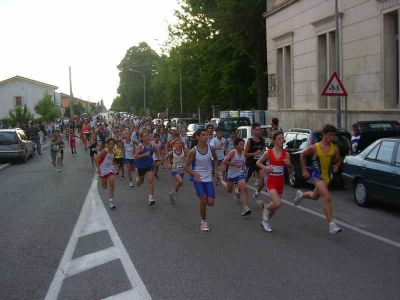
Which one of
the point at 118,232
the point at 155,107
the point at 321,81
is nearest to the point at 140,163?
the point at 118,232

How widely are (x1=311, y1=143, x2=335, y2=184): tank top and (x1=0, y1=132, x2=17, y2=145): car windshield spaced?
2042cm

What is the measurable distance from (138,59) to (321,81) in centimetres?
7300

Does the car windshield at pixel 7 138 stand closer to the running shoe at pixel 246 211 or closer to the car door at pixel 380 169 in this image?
the running shoe at pixel 246 211

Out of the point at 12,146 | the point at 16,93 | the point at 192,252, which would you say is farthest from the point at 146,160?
the point at 16,93

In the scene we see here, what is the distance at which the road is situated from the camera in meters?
5.64

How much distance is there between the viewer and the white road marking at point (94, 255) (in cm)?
569

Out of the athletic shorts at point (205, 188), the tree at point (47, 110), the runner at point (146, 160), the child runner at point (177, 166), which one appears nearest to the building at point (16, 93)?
the tree at point (47, 110)

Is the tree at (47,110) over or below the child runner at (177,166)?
over

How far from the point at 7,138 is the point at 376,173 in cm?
1990

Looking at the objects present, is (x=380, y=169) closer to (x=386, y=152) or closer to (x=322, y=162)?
(x=386, y=152)

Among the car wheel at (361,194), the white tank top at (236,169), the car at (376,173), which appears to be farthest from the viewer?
the car wheel at (361,194)

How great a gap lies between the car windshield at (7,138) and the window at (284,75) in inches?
581

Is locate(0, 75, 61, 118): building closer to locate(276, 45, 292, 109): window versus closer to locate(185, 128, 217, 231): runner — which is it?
locate(276, 45, 292, 109): window

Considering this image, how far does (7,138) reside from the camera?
26016 millimetres
